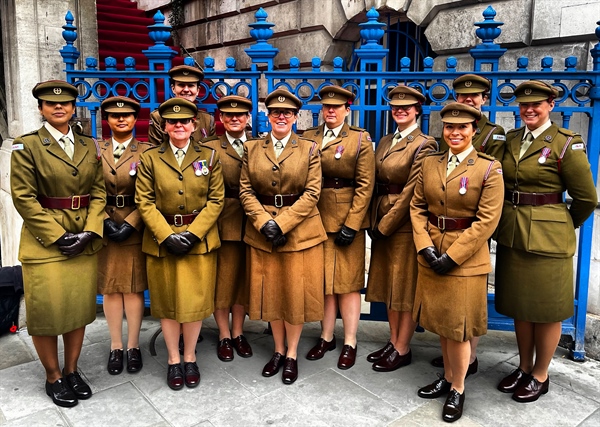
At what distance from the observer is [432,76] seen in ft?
15.1

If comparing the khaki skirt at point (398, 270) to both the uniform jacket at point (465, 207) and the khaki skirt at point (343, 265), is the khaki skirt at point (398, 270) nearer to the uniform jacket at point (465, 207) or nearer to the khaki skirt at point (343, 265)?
the khaki skirt at point (343, 265)

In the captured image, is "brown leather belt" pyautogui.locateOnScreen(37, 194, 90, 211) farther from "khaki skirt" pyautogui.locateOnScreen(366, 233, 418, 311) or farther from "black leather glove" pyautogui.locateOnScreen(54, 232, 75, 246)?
"khaki skirt" pyautogui.locateOnScreen(366, 233, 418, 311)

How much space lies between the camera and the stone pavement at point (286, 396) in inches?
149

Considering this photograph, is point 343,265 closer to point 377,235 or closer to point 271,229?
point 377,235

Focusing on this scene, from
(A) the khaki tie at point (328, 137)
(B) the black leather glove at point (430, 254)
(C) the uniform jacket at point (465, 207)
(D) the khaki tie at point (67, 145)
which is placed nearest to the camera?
(C) the uniform jacket at point (465, 207)

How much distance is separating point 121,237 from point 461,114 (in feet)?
8.49

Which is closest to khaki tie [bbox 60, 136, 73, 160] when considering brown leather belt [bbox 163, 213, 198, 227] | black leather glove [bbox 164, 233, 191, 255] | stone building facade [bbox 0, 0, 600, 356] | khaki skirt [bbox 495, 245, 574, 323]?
brown leather belt [bbox 163, 213, 198, 227]

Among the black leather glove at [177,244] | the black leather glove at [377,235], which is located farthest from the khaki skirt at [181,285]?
the black leather glove at [377,235]

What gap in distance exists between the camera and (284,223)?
4.09 metres

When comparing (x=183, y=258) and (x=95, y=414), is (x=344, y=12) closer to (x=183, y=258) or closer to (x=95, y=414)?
(x=183, y=258)

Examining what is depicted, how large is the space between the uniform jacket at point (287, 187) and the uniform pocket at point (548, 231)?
1520 mm

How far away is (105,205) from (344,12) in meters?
5.52

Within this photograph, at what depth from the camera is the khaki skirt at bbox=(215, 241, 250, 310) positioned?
4.57 m

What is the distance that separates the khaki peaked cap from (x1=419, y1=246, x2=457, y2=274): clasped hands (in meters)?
0.85
